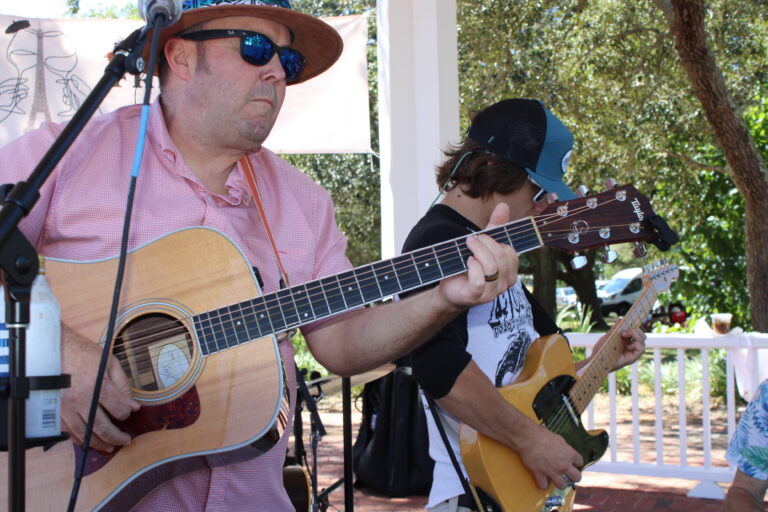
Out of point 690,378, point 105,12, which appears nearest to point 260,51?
point 690,378

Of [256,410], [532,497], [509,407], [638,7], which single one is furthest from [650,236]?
[638,7]

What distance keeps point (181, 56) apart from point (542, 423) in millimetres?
1631

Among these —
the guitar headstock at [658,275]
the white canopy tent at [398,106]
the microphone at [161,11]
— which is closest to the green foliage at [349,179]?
the white canopy tent at [398,106]

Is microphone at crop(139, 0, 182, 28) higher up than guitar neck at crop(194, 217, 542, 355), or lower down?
higher up

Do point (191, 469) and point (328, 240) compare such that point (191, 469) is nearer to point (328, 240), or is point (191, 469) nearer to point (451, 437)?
point (328, 240)

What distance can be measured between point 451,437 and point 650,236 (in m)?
0.94

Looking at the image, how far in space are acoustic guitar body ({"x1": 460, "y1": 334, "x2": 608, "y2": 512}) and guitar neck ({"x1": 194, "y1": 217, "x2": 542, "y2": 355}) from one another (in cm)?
68

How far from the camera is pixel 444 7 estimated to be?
15.9ft

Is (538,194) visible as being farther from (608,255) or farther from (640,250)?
(608,255)

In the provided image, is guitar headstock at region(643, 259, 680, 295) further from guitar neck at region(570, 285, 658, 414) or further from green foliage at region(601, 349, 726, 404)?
green foliage at region(601, 349, 726, 404)

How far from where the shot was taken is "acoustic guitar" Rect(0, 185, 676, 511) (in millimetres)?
1791

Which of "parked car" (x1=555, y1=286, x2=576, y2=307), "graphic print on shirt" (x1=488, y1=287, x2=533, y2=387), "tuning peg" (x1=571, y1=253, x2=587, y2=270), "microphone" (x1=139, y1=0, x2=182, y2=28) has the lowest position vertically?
"parked car" (x1=555, y1=286, x2=576, y2=307)

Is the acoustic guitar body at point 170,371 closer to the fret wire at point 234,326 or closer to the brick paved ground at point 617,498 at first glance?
the fret wire at point 234,326

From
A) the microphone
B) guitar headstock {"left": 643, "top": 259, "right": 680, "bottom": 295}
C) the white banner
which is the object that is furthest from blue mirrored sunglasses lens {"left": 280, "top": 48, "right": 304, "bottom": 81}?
the white banner
